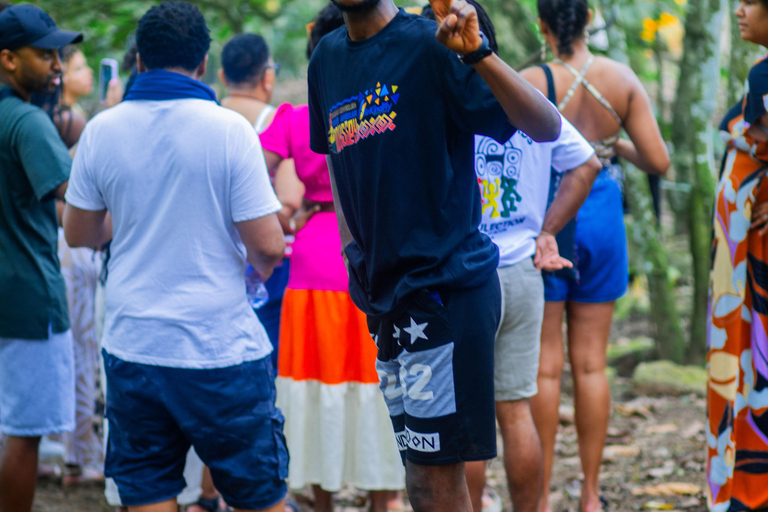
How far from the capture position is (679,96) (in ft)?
19.4

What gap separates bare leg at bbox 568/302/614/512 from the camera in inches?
147

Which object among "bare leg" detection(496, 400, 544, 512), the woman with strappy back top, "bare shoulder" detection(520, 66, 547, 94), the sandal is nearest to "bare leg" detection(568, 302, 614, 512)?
the woman with strappy back top

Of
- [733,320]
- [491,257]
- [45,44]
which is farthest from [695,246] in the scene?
[45,44]

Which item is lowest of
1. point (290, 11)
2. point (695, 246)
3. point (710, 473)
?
point (710, 473)

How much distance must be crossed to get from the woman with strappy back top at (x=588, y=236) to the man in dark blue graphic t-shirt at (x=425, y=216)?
5.02 feet

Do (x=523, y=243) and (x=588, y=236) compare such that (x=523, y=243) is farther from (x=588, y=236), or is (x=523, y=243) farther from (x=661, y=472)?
(x=661, y=472)

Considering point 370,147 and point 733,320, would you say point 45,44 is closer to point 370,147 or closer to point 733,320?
point 370,147

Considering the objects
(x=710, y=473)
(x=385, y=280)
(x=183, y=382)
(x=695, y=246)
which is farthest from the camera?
(x=695, y=246)

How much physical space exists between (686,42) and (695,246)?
146 centimetres

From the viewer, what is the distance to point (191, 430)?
2553 mm

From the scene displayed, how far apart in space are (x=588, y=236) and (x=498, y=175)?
853 mm

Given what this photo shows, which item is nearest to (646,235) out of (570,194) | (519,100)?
(570,194)

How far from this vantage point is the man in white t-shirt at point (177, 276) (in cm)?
255

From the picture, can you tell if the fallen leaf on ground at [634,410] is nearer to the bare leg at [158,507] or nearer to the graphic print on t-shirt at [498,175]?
the graphic print on t-shirt at [498,175]
